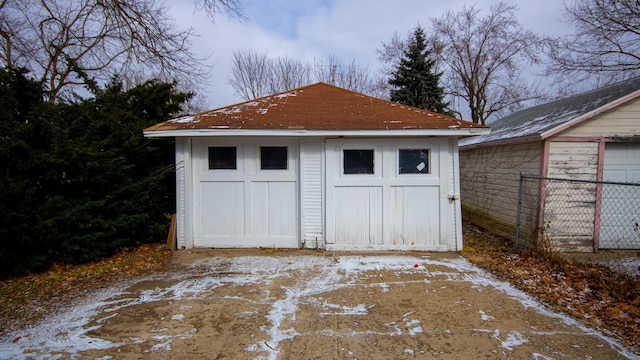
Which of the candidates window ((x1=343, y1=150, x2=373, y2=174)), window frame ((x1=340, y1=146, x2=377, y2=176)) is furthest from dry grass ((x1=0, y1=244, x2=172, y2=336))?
window ((x1=343, y1=150, x2=373, y2=174))

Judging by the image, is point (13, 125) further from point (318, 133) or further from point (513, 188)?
point (513, 188)

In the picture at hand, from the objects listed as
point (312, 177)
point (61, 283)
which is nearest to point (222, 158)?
point (312, 177)

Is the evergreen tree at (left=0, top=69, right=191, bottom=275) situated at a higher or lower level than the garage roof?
lower

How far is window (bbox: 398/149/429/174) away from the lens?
575 cm

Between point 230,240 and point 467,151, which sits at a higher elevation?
point 467,151

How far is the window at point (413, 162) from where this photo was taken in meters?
5.75

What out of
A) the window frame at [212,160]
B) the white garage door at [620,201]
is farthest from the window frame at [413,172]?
the white garage door at [620,201]

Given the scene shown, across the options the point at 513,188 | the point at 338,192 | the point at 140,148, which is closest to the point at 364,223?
the point at 338,192

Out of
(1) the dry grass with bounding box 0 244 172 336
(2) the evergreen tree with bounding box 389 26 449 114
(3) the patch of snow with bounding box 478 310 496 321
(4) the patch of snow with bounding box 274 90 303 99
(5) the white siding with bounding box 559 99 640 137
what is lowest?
(3) the patch of snow with bounding box 478 310 496 321

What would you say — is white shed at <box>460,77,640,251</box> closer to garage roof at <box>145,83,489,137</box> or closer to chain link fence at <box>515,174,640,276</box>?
chain link fence at <box>515,174,640,276</box>

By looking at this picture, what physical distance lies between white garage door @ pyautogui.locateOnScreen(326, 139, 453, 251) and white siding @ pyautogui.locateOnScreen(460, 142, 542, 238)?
8.12 feet

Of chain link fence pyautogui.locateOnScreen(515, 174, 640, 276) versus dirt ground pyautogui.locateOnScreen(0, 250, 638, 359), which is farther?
chain link fence pyautogui.locateOnScreen(515, 174, 640, 276)

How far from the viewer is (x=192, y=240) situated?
19.2 feet

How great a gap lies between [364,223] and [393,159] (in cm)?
129
